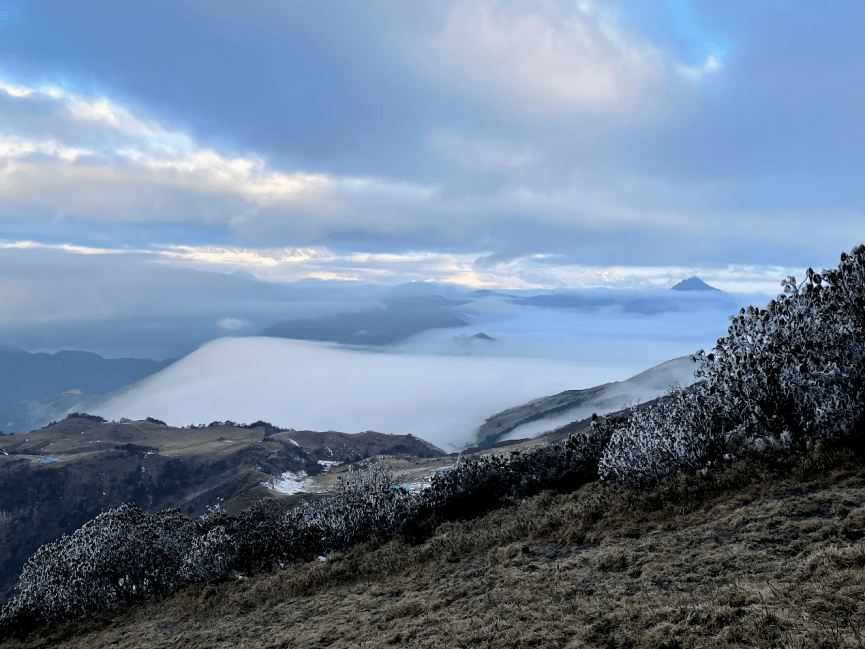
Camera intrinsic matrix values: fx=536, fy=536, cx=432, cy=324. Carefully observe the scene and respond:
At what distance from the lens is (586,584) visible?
1125 centimetres

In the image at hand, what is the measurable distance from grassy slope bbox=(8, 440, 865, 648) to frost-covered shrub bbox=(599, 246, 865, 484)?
1.11 meters

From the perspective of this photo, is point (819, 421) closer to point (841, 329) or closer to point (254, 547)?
point (841, 329)

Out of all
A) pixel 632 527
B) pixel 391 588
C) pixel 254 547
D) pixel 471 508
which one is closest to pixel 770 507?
pixel 632 527

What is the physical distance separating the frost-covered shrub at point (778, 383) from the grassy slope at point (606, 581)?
3.65 feet

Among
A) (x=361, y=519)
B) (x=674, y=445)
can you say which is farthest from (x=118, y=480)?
(x=674, y=445)

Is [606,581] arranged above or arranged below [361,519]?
above

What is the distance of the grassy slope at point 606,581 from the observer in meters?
7.92

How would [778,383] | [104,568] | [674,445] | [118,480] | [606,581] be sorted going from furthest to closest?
[118,480]
[104,568]
[674,445]
[778,383]
[606,581]

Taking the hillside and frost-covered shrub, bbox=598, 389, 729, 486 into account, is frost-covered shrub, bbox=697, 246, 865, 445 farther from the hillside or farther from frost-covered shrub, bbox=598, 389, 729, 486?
the hillside

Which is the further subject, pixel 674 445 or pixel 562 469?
pixel 562 469

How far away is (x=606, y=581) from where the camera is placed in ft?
36.4

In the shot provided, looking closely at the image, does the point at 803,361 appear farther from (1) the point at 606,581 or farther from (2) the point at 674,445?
(1) the point at 606,581

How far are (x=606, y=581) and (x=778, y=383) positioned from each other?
911 cm

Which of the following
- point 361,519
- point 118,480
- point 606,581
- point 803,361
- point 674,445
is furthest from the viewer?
point 118,480
